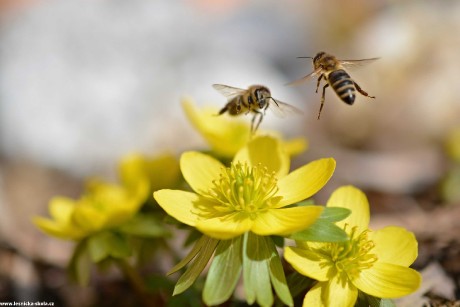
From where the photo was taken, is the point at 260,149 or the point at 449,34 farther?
the point at 449,34

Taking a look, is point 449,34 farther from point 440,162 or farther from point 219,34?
point 219,34

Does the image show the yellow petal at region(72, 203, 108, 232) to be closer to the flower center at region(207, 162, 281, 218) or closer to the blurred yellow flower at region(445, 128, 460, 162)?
the flower center at region(207, 162, 281, 218)

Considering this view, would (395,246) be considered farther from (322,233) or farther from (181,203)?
(181,203)

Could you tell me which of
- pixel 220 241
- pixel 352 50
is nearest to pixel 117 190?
pixel 220 241

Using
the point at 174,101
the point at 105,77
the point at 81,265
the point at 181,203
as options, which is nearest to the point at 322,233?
the point at 181,203

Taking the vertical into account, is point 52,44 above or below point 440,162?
above
